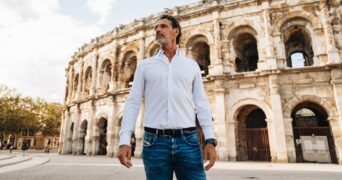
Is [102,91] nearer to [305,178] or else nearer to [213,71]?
[213,71]

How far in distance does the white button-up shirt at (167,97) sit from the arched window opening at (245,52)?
1336cm


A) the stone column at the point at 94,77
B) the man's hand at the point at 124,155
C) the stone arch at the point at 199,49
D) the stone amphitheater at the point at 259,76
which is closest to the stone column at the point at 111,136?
the stone amphitheater at the point at 259,76

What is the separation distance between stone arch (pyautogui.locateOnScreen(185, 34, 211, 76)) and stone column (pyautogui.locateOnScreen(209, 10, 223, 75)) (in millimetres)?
936

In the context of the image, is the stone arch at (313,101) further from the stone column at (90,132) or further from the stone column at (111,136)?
the stone column at (90,132)

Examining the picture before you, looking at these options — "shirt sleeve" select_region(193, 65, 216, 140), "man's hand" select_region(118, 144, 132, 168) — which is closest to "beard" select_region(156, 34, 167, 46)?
"shirt sleeve" select_region(193, 65, 216, 140)

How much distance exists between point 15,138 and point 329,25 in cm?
4822

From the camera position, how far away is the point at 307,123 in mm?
15242

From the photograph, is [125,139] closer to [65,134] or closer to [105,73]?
[105,73]

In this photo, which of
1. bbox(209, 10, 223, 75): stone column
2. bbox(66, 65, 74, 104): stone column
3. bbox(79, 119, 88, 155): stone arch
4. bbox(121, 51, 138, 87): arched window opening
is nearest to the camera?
bbox(209, 10, 223, 75): stone column

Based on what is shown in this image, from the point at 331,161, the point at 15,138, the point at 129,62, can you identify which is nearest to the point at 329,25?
the point at 331,161

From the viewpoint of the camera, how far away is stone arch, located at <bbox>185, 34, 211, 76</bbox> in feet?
50.0

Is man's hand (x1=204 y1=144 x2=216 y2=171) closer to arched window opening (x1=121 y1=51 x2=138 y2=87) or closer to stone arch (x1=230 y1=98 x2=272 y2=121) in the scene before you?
stone arch (x1=230 y1=98 x2=272 y2=121)

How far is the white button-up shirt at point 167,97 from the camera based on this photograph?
5.66 feet

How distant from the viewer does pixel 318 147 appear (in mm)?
11570
